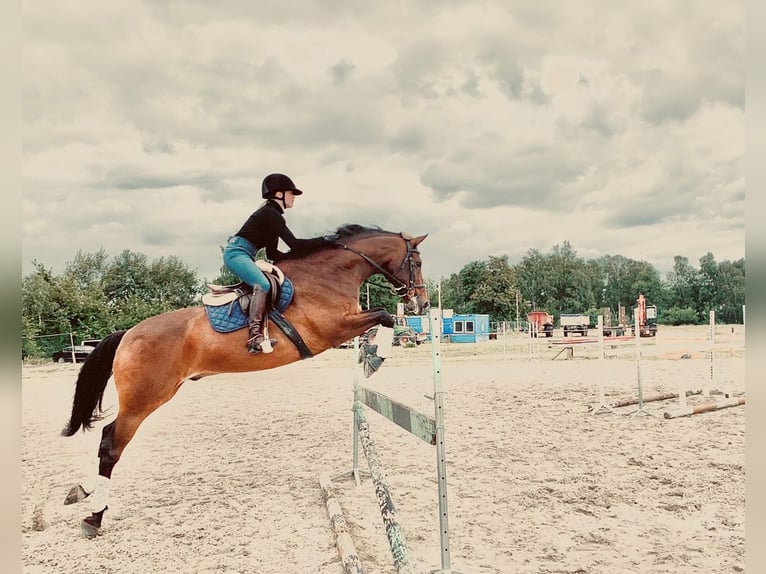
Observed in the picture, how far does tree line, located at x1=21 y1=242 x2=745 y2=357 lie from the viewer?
16.0 feet

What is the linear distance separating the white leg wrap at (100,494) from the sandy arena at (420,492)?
175mm

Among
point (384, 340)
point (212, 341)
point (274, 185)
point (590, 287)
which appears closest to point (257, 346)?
point (212, 341)

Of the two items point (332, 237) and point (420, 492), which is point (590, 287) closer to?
point (420, 492)

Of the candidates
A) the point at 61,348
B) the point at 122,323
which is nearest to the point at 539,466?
the point at 122,323

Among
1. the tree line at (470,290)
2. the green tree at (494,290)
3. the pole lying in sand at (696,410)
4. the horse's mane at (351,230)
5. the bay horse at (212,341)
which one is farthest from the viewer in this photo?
the green tree at (494,290)

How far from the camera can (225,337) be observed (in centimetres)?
269

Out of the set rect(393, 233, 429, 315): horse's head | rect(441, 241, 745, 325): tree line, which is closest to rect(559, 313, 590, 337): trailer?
rect(441, 241, 745, 325): tree line

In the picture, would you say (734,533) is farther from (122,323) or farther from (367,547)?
(122,323)

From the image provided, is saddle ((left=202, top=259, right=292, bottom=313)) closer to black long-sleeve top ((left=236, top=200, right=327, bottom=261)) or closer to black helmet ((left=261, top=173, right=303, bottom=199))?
black long-sleeve top ((left=236, top=200, right=327, bottom=261))

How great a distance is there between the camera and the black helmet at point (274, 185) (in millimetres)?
2660

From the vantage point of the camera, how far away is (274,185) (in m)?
2.66

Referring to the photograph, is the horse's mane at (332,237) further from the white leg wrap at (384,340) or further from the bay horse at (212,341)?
the white leg wrap at (384,340)

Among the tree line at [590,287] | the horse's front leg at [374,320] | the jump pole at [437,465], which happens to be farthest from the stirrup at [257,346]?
the tree line at [590,287]

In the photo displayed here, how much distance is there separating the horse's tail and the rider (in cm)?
89
